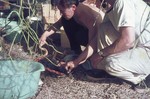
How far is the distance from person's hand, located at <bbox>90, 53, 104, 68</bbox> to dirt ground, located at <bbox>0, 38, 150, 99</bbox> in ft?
0.56

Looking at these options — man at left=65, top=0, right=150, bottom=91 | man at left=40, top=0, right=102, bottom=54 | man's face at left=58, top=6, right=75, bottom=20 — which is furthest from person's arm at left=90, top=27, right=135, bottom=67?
man's face at left=58, top=6, right=75, bottom=20

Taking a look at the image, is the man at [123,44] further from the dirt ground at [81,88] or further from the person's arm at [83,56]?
the dirt ground at [81,88]

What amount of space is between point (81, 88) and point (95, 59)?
0.96ft

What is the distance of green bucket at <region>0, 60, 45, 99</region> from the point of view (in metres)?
2.79

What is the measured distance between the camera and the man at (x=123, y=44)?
302 cm

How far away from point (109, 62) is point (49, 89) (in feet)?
1.88

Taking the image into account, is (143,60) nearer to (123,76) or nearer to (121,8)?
(123,76)

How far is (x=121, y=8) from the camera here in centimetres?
300

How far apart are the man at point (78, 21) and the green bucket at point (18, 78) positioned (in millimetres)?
484

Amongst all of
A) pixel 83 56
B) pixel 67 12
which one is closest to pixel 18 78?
pixel 83 56

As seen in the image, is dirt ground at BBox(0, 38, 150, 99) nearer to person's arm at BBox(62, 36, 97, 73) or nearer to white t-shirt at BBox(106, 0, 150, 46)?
person's arm at BBox(62, 36, 97, 73)

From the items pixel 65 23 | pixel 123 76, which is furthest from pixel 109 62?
pixel 65 23

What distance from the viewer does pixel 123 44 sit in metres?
3.07

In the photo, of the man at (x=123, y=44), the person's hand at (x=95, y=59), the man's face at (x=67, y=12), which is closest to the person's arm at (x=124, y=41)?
the man at (x=123, y=44)
